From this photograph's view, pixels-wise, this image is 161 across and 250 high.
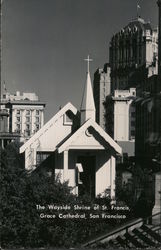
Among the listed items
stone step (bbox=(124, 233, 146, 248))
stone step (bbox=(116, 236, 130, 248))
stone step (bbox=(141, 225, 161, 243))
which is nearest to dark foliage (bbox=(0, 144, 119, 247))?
stone step (bbox=(116, 236, 130, 248))

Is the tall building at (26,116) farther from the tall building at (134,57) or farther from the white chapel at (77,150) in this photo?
the tall building at (134,57)

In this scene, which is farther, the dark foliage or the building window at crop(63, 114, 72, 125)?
the building window at crop(63, 114, 72, 125)

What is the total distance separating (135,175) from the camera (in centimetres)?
1402

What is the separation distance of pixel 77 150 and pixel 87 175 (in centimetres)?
98

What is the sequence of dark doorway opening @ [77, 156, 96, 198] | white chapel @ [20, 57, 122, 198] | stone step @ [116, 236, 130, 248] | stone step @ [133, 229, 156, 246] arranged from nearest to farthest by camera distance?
stone step @ [133, 229, 156, 246]
stone step @ [116, 236, 130, 248]
white chapel @ [20, 57, 122, 198]
dark doorway opening @ [77, 156, 96, 198]

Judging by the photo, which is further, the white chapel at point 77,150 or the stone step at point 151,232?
the white chapel at point 77,150

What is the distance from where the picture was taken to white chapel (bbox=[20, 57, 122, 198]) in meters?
12.8

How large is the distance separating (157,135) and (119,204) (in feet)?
8.35

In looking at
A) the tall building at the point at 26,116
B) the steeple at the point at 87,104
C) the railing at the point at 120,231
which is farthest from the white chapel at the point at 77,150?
the railing at the point at 120,231

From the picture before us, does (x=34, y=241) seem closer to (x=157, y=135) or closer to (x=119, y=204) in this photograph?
(x=119, y=204)

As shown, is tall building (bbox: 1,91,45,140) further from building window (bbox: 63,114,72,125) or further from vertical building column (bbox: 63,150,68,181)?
vertical building column (bbox: 63,150,68,181)

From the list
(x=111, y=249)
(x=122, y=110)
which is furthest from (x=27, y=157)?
(x=122, y=110)

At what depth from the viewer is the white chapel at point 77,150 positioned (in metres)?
12.8

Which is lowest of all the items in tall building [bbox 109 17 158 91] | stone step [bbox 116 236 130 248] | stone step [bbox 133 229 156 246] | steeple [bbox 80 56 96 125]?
stone step [bbox 116 236 130 248]
